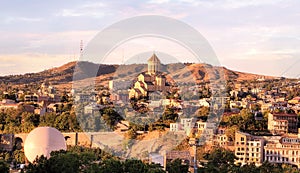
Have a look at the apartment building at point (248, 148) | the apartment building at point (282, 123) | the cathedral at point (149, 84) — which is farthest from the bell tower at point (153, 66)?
the apartment building at point (248, 148)

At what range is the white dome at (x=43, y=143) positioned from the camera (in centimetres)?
1203

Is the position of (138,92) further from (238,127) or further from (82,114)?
(238,127)

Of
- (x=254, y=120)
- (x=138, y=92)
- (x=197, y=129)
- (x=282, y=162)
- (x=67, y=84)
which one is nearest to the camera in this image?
(x=282, y=162)

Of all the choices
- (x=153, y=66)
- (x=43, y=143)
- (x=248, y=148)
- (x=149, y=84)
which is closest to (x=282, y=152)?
(x=248, y=148)

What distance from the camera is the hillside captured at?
77.9 ft

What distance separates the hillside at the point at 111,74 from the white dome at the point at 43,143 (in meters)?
8.05

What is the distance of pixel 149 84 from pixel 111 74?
519 inches

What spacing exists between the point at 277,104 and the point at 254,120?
5566 millimetres

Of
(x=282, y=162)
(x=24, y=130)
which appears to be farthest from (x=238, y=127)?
(x=24, y=130)

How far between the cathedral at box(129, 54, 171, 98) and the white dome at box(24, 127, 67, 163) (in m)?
8.97

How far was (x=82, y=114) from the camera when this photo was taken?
1864cm

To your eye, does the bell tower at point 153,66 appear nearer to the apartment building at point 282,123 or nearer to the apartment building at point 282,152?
the apartment building at point 282,123

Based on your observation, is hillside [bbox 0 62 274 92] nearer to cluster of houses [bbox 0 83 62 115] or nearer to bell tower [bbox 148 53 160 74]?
bell tower [bbox 148 53 160 74]

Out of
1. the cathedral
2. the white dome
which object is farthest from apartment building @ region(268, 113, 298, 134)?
the white dome
